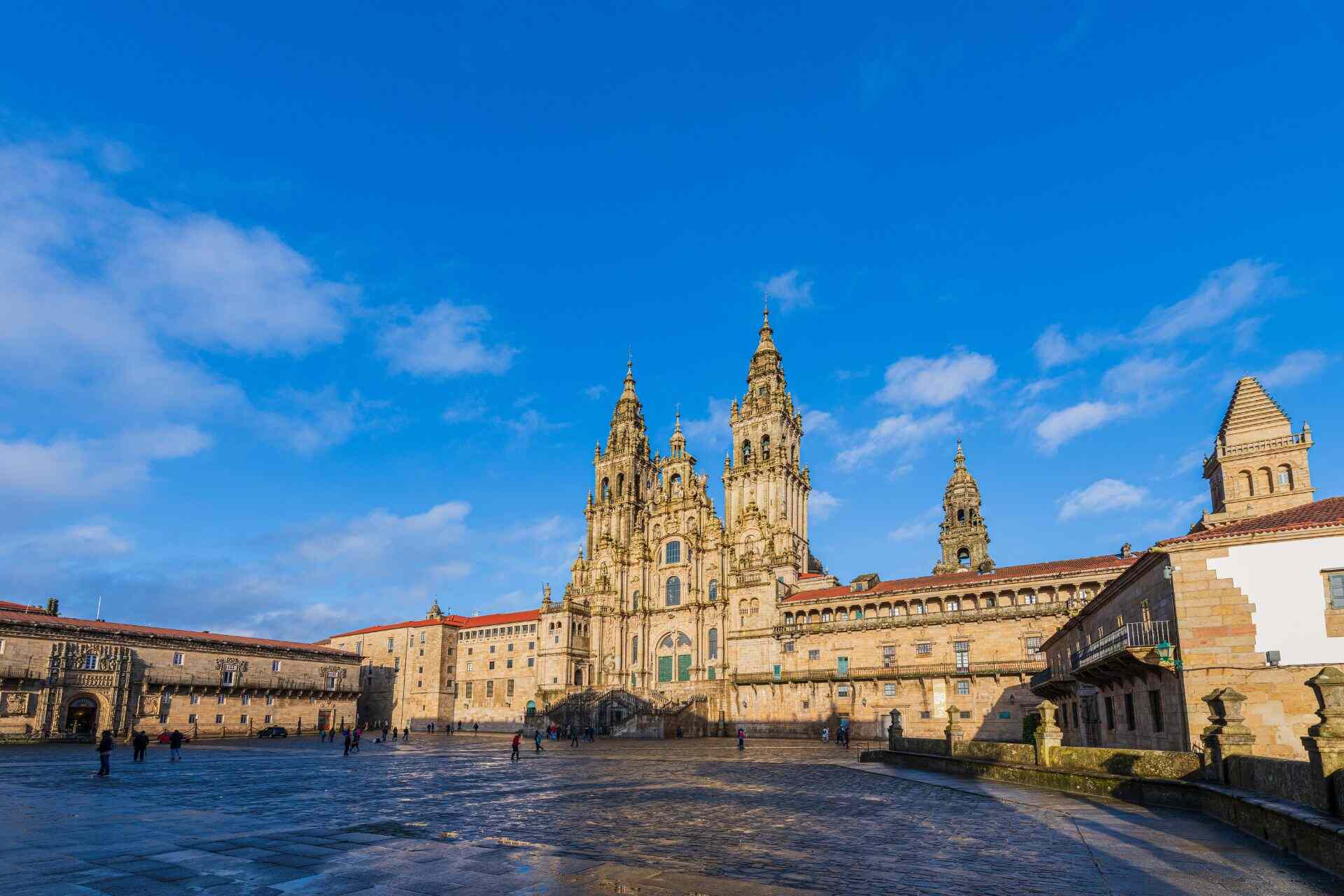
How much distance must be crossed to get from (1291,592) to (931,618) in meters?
38.8

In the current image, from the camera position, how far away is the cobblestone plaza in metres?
9.76

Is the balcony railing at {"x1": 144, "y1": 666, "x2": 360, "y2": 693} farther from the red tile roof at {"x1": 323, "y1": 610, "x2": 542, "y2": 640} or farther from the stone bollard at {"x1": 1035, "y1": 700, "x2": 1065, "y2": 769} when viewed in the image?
the stone bollard at {"x1": 1035, "y1": 700, "x2": 1065, "y2": 769}

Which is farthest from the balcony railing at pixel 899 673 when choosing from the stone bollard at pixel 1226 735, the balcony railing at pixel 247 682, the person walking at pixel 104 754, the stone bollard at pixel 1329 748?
the person walking at pixel 104 754

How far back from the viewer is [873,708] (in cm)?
5891

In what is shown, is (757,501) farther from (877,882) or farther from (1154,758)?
(877,882)

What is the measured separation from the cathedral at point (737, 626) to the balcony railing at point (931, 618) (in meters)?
0.12

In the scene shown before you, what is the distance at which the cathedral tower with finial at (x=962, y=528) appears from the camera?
81.6m

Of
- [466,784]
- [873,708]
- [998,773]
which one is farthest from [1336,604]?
[873,708]

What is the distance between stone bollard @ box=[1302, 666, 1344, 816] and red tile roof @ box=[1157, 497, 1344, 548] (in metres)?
9.70

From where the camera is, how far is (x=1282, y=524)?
2083 cm

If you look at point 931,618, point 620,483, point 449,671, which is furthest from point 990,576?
point 449,671

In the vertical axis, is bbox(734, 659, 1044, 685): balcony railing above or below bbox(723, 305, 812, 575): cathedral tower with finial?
below

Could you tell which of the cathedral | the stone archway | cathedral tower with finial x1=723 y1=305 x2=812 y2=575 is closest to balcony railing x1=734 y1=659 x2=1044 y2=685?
the cathedral

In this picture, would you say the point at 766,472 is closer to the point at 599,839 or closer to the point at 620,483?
the point at 620,483
